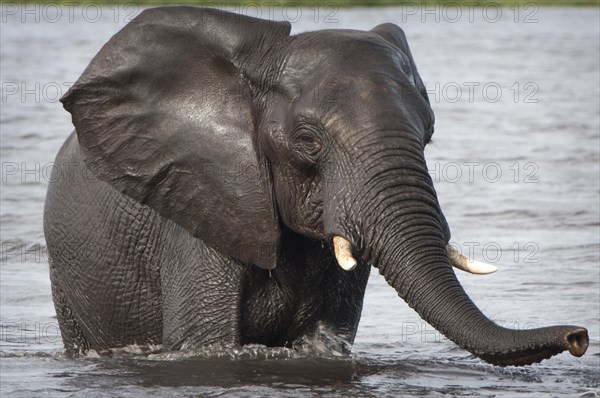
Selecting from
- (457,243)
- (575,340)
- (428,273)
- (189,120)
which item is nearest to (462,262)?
(428,273)

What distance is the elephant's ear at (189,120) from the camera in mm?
8469

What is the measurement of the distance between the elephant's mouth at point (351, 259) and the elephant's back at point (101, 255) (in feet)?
5.10

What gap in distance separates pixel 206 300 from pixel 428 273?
1.51m

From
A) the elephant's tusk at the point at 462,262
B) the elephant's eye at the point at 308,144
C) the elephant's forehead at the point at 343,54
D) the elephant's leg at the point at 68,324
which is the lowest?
the elephant's leg at the point at 68,324

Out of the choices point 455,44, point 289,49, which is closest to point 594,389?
point 289,49

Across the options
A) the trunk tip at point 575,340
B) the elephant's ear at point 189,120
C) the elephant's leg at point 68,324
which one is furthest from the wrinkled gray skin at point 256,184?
the elephant's leg at point 68,324

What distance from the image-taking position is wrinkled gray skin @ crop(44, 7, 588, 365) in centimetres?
781

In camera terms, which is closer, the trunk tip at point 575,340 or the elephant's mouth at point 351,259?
the trunk tip at point 575,340

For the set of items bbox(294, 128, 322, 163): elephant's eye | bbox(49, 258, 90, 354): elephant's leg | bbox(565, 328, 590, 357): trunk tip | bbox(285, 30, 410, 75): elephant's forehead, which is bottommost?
bbox(565, 328, 590, 357): trunk tip

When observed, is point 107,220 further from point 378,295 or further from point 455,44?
point 455,44

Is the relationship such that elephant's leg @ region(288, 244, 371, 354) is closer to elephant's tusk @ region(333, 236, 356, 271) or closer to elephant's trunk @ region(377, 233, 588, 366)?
elephant's tusk @ region(333, 236, 356, 271)

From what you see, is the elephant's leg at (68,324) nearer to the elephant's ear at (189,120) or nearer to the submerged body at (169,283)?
the submerged body at (169,283)

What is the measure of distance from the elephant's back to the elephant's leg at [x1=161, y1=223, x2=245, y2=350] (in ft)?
1.26

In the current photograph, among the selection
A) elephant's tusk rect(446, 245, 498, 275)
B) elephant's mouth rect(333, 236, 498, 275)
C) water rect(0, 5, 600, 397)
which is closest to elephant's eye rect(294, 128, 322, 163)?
elephant's mouth rect(333, 236, 498, 275)
